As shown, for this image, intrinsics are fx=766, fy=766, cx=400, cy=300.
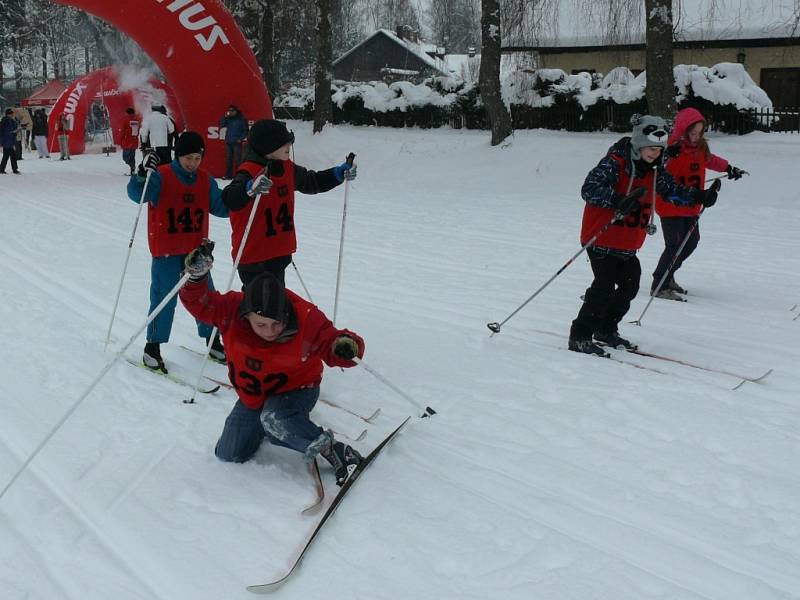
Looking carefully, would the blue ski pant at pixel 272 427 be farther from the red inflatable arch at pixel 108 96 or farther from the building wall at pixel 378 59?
the building wall at pixel 378 59

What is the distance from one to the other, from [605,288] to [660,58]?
8697 mm

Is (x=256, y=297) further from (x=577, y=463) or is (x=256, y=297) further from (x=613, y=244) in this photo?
(x=613, y=244)

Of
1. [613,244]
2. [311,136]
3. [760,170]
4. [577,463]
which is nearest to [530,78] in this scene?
[311,136]

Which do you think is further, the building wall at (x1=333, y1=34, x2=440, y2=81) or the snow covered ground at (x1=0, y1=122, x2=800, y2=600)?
the building wall at (x1=333, y1=34, x2=440, y2=81)

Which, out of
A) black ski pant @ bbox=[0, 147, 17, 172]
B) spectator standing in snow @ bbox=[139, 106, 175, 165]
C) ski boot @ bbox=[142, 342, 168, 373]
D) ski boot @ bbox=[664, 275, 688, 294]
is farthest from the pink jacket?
black ski pant @ bbox=[0, 147, 17, 172]

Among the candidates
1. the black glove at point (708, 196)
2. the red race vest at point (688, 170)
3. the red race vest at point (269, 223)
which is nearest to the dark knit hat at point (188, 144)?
the red race vest at point (269, 223)

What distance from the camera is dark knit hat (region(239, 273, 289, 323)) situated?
3.29 meters

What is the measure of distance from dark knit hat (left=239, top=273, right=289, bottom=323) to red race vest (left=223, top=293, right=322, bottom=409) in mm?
212

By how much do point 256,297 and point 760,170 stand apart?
11869 millimetres

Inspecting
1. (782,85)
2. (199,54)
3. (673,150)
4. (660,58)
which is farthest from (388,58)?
(673,150)

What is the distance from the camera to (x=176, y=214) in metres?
4.94

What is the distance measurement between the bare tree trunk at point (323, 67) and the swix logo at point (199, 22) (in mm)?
4844

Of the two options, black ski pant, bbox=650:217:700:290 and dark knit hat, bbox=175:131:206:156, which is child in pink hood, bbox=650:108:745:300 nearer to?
black ski pant, bbox=650:217:700:290

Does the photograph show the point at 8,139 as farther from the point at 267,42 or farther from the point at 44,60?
the point at 44,60
